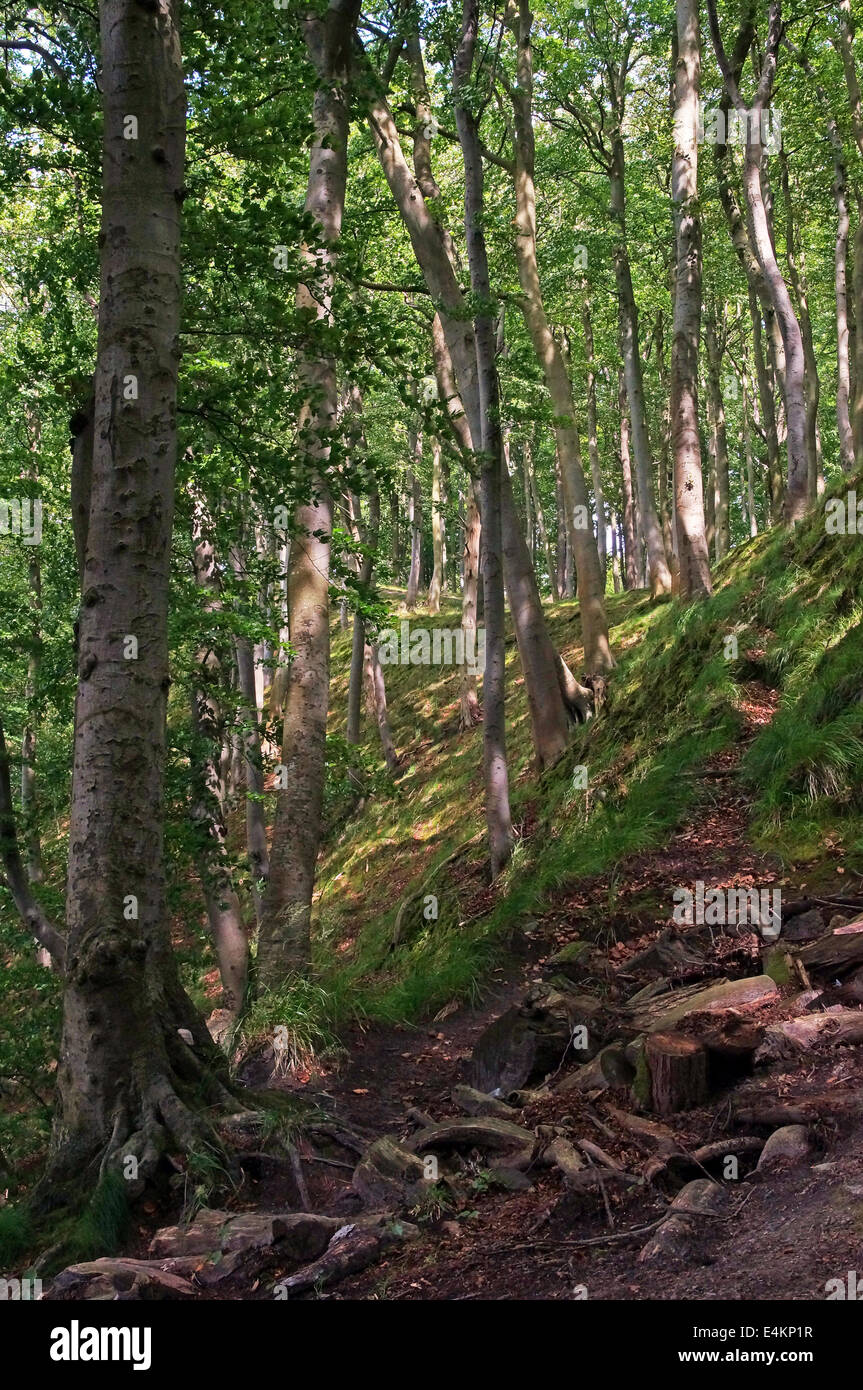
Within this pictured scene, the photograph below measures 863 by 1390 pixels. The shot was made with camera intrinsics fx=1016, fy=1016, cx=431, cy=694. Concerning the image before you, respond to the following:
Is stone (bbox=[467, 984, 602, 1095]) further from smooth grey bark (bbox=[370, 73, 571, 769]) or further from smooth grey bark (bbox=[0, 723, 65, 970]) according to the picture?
smooth grey bark (bbox=[370, 73, 571, 769])

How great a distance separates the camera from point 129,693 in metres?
4.97

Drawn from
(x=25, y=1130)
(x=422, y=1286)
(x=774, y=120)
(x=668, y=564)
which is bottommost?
(x=25, y=1130)

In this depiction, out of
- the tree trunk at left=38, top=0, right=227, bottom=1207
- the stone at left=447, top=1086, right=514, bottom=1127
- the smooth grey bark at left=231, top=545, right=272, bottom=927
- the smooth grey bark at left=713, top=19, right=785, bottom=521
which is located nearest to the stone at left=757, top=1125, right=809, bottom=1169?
the stone at left=447, top=1086, right=514, bottom=1127

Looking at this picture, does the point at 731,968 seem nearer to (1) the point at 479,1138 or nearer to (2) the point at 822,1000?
(2) the point at 822,1000

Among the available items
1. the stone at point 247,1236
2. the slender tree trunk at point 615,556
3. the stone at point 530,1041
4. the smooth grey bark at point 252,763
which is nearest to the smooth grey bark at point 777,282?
the smooth grey bark at point 252,763

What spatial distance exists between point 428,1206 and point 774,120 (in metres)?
18.0

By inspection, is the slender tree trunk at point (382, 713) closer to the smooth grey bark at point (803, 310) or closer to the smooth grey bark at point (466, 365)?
the smooth grey bark at point (466, 365)

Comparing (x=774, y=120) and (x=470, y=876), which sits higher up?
(x=774, y=120)

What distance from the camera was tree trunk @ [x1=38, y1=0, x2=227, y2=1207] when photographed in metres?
4.70

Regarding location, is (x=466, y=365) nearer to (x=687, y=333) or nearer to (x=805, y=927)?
(x=687, y=333)

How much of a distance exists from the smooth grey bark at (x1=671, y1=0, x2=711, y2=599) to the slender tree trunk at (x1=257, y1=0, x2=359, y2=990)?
5.26 m

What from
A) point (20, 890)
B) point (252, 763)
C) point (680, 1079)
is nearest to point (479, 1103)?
Result: point (680, 1079)
